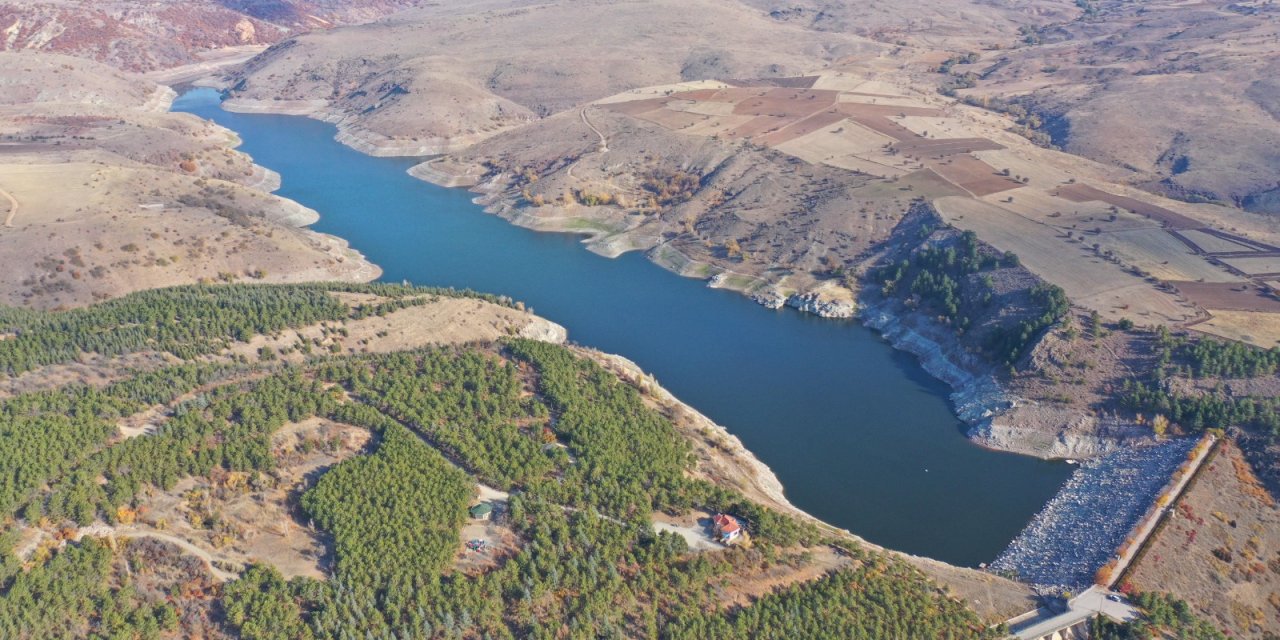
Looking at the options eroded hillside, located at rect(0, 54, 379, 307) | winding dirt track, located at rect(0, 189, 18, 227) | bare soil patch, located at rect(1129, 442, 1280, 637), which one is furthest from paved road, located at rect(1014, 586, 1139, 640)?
winding dirt track, located at rect(0, 189, 18, 227)

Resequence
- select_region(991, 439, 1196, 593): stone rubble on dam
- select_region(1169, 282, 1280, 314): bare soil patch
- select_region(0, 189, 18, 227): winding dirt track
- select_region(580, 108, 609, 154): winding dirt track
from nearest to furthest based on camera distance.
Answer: select_region(991, 439, 1196, 593): stone rubble on dam, select_region(1169, 282, 1280, 314): bare soil patch, select_region(0, 189, 18, 227): winding dirt track, select_region(580, 108, 609, 154): winding dirt track

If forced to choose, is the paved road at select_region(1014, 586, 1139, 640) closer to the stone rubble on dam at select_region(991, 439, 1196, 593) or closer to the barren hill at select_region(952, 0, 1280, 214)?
the stone rubble on dam at select_region(991, 439, 1196, 593)

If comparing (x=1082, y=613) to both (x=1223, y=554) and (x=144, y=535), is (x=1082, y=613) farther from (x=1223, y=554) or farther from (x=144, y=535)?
(x=144, y=535)

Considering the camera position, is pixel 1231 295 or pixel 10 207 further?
pixel 10 207

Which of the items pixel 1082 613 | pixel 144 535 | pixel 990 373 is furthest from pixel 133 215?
pixel 1082 613

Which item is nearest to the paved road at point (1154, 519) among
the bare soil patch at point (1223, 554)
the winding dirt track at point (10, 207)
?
the bare soil patch at point (1223, 554)

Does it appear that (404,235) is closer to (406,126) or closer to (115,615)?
(406,126)
